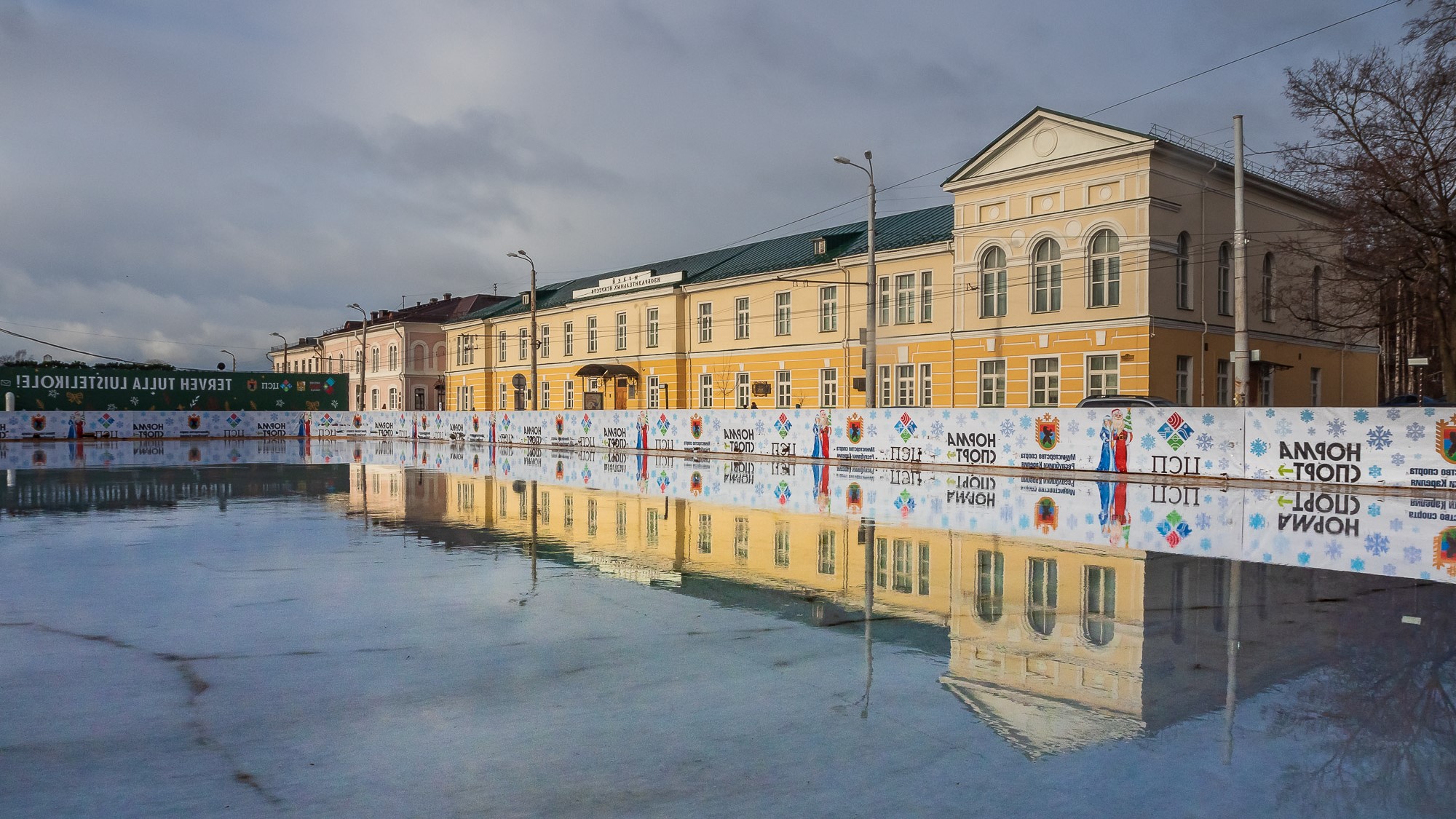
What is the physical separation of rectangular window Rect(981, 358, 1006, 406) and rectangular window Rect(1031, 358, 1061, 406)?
1.34 m

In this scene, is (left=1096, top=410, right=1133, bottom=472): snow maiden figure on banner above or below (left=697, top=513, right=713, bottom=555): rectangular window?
above

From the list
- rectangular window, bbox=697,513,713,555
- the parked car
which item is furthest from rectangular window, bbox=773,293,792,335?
rectangular window, bbox=697,513,713,555

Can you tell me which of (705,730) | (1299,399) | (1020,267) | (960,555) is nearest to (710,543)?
(960,555)

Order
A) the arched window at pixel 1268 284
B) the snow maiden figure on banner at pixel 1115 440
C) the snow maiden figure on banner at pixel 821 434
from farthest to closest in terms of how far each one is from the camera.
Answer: the arched window at pixel 1268 284
the snow maiden figure on banner at pixel 821 434
the snow maiden figure on banner at pixel 1115 440

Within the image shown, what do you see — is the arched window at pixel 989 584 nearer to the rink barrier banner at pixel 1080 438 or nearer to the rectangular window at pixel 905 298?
the rink barrier banner at pixel 1080 438

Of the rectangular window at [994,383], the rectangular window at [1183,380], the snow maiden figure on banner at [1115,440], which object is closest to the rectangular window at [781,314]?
the rectangular window at [994,383]

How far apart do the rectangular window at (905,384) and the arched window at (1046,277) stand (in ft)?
22.5

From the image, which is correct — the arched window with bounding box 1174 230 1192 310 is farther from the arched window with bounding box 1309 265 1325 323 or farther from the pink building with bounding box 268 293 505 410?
the pink building with bounding box 268 293 505 410

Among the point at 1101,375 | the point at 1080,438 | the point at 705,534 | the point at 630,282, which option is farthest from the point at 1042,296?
the point at 630,282

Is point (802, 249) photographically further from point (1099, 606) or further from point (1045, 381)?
point (1099, 606)

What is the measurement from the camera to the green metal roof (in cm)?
4247

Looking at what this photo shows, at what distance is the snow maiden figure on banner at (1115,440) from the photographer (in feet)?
80.5

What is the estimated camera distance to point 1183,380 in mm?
34938

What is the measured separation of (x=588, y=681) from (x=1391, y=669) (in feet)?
17.1
